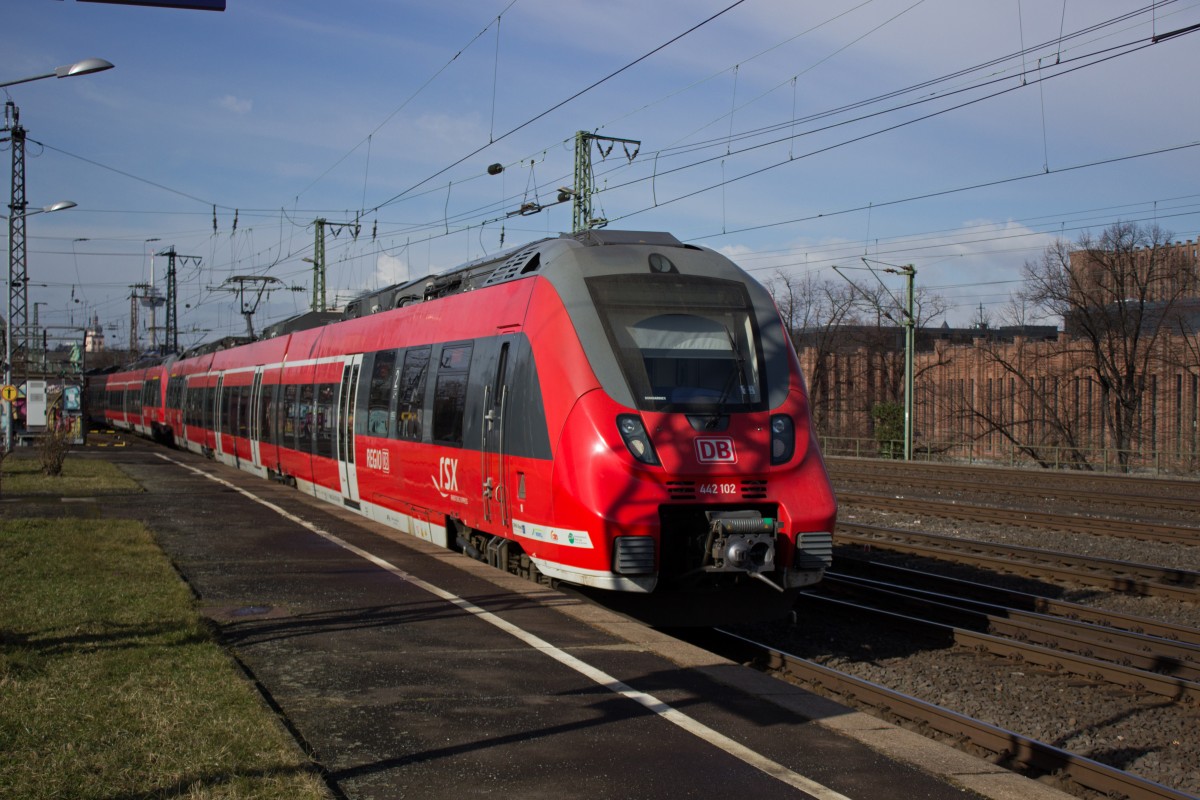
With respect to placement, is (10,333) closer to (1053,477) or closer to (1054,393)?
(1053,477)

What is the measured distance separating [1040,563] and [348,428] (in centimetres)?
1064

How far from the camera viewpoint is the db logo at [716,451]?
357 inches

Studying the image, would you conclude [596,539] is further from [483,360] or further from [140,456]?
[140,456]

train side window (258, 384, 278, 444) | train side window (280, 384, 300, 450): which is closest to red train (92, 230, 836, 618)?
train side window (280, 384, 300, 450)

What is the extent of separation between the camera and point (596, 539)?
8.77 meters

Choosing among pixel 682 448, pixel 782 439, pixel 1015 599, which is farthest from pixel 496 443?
pixel 1015 599

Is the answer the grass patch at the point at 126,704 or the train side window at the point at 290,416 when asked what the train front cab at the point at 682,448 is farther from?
the train side window at the point at 290,416

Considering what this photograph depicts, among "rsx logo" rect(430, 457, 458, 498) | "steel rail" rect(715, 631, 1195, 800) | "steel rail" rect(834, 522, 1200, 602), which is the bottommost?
"steel rail" rect(715, 631, 1195, 800)

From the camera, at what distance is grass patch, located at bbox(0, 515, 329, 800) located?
5.11 metres

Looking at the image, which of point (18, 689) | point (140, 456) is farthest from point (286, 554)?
point (140, 456)

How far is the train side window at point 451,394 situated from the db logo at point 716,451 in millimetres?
3597

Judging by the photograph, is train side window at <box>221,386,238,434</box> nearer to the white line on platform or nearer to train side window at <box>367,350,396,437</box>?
train side window at <box>367,350,396,437</box>

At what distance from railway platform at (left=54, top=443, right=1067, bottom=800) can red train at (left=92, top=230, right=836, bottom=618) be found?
29.7 inches

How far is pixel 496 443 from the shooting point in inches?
424
